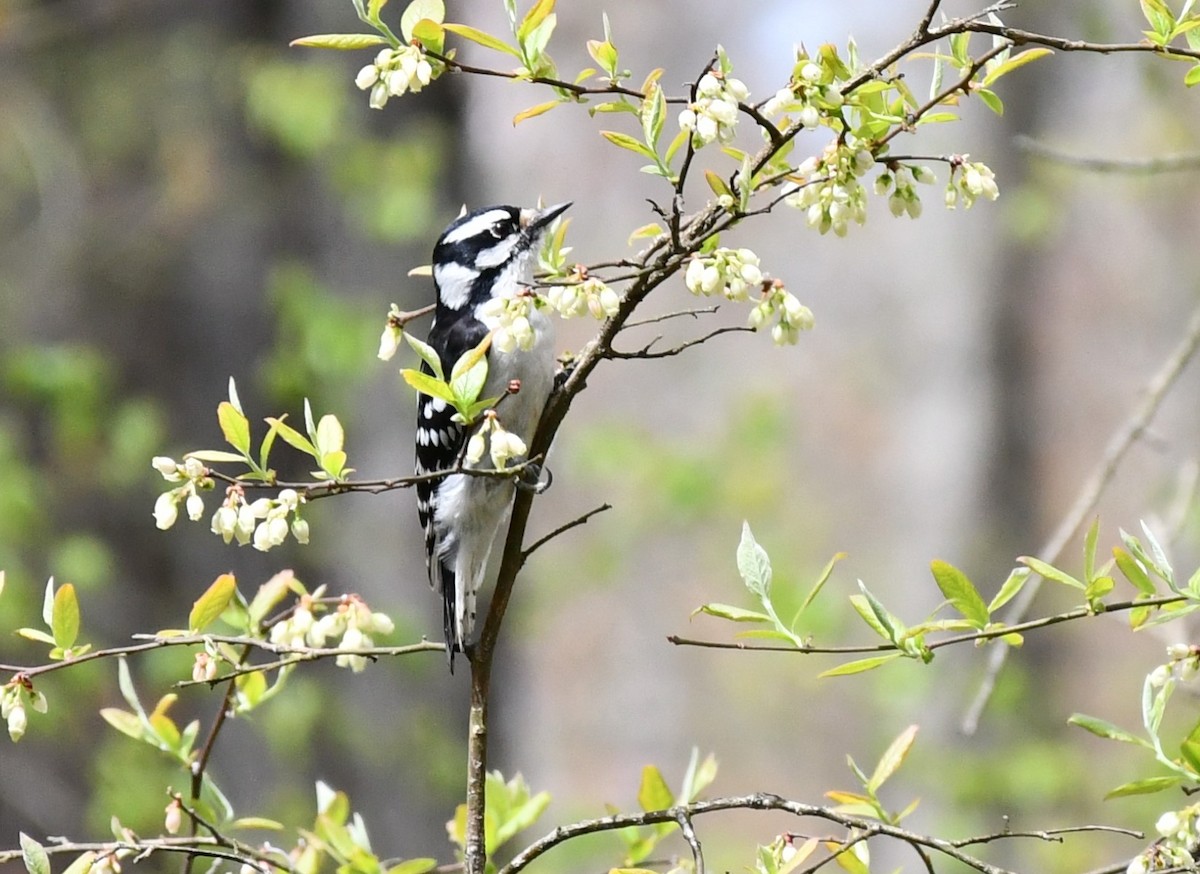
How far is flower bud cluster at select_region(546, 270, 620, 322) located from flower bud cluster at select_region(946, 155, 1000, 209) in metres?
0.41

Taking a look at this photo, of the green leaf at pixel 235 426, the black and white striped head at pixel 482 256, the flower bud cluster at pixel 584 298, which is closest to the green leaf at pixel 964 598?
the flower bud cluster at pixel 584 298

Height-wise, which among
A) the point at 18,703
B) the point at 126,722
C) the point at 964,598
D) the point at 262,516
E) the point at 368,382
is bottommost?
the point at 368,382

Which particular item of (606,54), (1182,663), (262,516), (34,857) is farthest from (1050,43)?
(34,857)

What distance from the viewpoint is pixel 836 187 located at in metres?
1.45

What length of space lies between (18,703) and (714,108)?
41.3 inches

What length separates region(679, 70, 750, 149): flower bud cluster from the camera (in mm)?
1371

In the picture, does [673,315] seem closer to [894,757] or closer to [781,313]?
[781,313]

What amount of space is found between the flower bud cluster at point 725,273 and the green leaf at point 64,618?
0.86 m

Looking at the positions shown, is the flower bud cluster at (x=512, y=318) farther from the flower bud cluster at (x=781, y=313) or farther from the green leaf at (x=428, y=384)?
the flower bud cluster at (x=781, y=313)

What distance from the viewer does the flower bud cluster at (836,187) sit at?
144 cm

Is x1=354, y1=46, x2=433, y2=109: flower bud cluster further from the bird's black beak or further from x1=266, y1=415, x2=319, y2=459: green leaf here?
the bird's black beak

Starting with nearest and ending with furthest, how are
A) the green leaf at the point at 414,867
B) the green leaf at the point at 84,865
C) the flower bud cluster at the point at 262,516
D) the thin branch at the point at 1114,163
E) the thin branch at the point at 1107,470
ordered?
the flower bud cluster at the point at 262,516 < the green leaf at the point at 84,865 < the green leaf at the point at 414,867 < the thin branch at the point at 1107,470 < the thin branch at the point at 1114,163

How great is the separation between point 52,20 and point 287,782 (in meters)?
3.43

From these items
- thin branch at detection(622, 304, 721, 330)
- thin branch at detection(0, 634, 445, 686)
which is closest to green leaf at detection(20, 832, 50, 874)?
thin branch at detection(0, 634, 445, 686)
